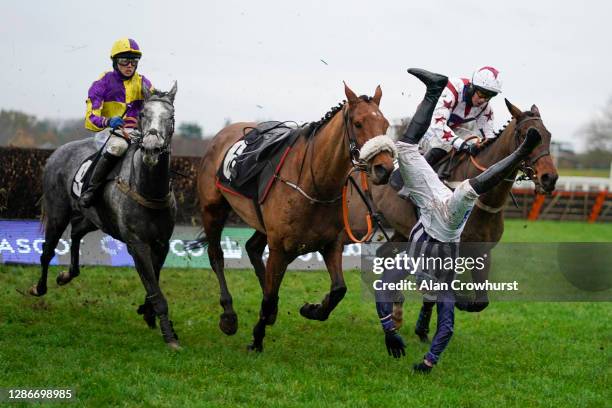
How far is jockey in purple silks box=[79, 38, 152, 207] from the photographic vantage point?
285 inches

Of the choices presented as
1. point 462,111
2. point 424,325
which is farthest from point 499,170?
point 424,325

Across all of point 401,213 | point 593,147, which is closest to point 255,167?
point 401,213

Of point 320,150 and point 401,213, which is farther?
point 401,213

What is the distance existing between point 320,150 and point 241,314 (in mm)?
3108

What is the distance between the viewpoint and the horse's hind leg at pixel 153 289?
685cm

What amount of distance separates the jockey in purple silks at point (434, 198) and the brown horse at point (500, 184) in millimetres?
810

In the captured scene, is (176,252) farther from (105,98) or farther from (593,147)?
(593,147)

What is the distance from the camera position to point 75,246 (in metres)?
8.59

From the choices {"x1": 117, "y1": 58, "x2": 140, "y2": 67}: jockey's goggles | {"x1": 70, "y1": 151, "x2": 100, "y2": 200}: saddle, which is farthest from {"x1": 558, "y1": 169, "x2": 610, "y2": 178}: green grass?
{"x1": 117, "y1": 58, "x2": 140, "y2": 67}: jockey's goggles

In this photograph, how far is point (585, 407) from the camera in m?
5.45

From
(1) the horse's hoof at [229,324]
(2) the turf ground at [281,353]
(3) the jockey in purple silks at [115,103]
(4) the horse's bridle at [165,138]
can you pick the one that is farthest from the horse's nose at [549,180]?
(3) the jockey in purple silks at [115,103]

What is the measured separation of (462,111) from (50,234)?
14.6 feet

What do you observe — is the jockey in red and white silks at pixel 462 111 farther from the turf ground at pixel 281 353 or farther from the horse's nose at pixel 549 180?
the turf ground at pixel 281 353
